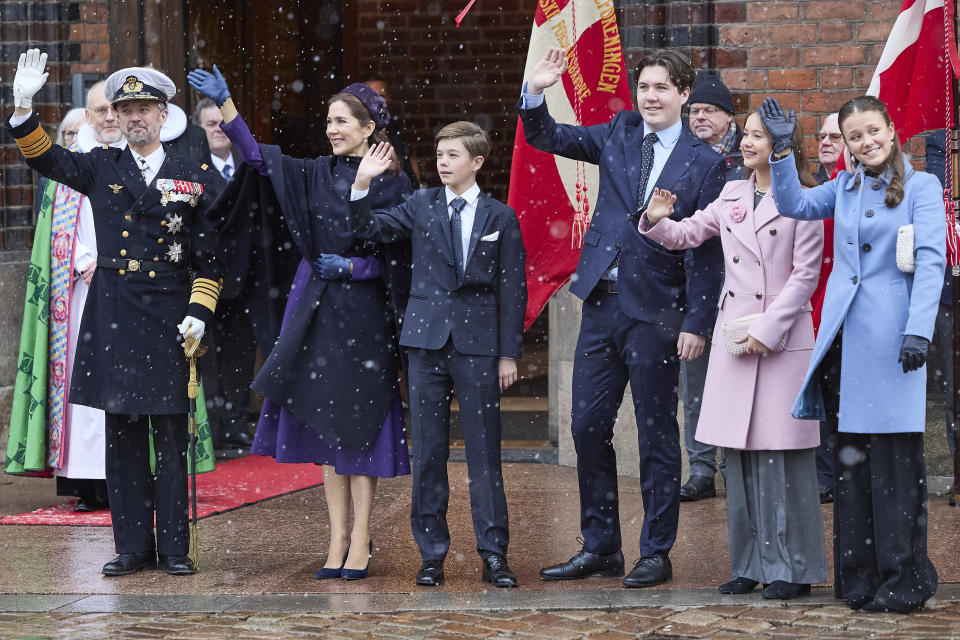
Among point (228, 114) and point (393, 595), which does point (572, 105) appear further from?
point (393, 595)

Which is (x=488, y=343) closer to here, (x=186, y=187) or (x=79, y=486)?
(x=186, y=187)

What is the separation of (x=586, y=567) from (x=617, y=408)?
61cm

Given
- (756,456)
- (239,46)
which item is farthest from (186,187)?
(239,46)

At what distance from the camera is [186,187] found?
586cm

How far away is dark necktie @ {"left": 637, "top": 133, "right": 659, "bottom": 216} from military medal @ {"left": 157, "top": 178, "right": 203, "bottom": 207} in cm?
173

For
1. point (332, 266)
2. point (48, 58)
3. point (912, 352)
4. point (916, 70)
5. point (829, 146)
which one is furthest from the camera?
point (48, 58)

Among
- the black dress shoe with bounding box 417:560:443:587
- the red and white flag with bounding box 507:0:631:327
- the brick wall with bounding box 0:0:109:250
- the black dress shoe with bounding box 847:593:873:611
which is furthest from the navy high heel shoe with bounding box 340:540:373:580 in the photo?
the brick wall with bounding box 0:0:109:250

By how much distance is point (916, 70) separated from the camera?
6621 millimetres

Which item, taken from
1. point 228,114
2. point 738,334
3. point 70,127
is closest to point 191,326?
point 228,114

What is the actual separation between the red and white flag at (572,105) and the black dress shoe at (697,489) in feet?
4.00

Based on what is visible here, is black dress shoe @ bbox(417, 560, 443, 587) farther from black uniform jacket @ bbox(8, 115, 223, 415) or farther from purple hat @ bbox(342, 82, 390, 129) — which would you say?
purple hat @ bbox(342, 82, 390, 129)

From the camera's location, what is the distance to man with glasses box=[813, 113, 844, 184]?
6.95 m

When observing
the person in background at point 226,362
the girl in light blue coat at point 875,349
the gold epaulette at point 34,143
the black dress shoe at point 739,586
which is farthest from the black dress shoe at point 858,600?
the person in background at point 226,362

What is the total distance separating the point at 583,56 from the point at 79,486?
10.4 ft
